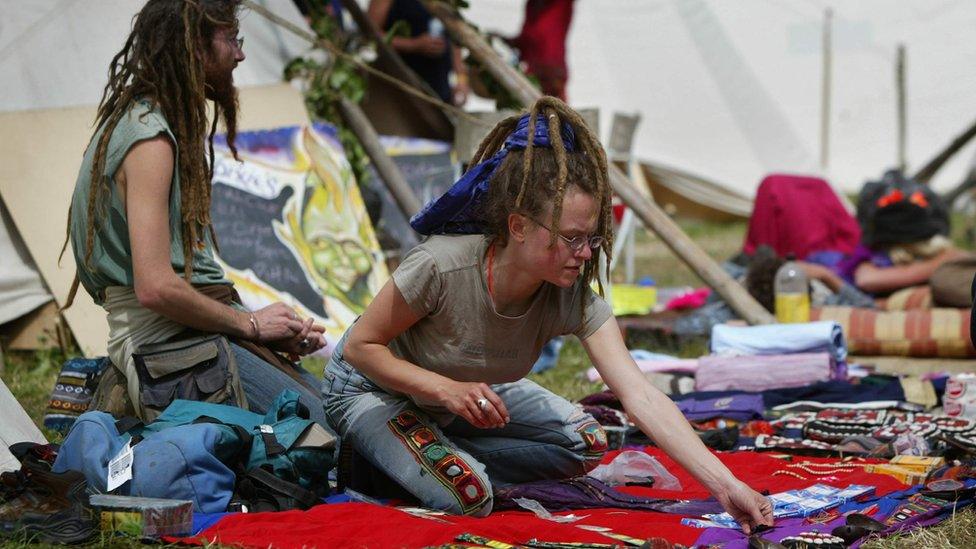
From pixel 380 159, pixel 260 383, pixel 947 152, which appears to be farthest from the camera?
pixel 947 152

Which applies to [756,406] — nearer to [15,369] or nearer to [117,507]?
[117,507]

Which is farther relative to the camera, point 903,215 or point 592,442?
point 903,215

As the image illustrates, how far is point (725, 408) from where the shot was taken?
15.6 ft

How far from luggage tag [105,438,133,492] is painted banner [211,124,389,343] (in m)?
2.73

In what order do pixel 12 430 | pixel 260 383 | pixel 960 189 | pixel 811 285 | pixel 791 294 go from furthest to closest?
pixel 960 189 → pixel 811 285 → pixel 791 294 → pixel 260 383 → pixel 12 430

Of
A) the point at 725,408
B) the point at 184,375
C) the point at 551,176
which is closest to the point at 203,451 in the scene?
the point at 184,375

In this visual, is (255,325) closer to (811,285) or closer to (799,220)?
(811,285)

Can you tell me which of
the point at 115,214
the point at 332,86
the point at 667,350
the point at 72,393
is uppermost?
the point at 332,86

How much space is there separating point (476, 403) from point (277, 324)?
1.09 meters

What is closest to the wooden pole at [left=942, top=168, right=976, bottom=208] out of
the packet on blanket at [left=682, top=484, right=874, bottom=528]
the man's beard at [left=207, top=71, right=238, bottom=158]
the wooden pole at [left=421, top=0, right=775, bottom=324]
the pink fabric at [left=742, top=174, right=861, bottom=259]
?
the pink fabric at [left=742, top=174, right=861, bottom=259]

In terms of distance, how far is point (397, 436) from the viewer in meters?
3.43

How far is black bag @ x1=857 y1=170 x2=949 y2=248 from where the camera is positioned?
661 centimetres

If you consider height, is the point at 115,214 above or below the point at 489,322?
above

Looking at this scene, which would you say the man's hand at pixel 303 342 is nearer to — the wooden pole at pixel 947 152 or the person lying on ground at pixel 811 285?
the person lying on ground at pixel 811 285
